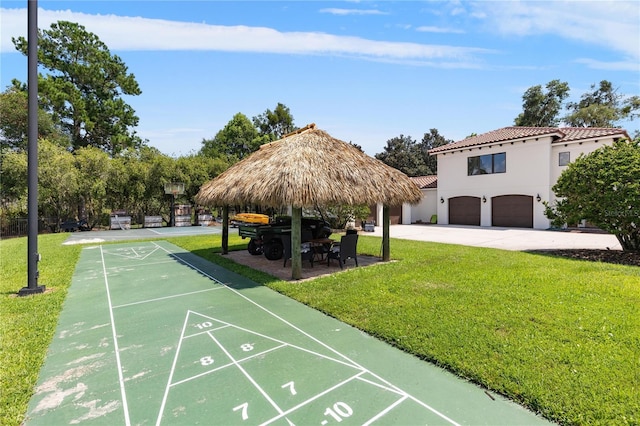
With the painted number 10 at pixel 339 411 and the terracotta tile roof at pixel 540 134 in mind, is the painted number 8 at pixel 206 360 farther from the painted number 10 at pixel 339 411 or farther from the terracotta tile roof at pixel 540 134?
the terracotta tile roof at pixel 540 134

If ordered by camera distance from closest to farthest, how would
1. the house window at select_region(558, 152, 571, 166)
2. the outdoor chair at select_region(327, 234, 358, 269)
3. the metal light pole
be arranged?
the metal light pole → the outdoor chair at select_region(327, 234, 358, 269) → the house window at select_region(558, 152, 571, 166)

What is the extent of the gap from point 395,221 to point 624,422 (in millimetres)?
24569

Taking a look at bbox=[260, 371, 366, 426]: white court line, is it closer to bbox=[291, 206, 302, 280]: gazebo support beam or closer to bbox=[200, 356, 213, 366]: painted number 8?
bbox=[200, 356, 213, 366]: painted number 8

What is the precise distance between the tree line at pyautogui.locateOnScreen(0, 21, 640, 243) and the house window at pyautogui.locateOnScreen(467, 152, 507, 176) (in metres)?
16.3

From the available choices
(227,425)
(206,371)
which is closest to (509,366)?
(227,425)

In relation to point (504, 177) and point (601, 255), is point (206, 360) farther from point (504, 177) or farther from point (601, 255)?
point (504, 177)

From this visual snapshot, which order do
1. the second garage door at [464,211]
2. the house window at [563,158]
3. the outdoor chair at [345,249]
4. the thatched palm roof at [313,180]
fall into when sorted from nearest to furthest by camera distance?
the thatched palm roof at [313,180] < the outdoor chair at [345,249] < the house window at [563,158] < the second garage door at [464,211]

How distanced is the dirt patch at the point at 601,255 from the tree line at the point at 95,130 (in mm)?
25626

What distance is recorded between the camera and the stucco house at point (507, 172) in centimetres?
1964

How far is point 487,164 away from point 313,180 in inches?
776

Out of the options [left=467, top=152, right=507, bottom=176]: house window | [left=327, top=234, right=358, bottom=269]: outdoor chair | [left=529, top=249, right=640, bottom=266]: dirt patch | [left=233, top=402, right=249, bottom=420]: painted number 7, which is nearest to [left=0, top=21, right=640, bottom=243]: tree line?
[left=467, top=152, right=507, bottom=176]: house window

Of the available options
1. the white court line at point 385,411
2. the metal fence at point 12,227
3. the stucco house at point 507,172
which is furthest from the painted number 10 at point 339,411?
the metal fence at point 12,227

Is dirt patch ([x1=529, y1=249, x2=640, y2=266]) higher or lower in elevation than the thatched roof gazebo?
lower

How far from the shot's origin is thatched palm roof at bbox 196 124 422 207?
304 inches
